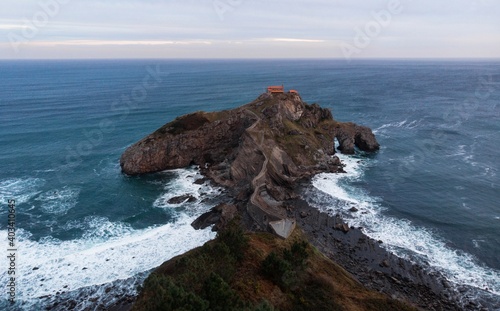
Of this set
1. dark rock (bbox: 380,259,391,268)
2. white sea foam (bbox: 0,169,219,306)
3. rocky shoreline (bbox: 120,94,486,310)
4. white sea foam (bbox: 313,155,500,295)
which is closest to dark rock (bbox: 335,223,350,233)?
rocky shoreline (bbox: 120,94,486,310)

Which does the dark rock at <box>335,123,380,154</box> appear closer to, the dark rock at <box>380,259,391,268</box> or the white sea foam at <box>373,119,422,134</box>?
the white sea foam at <box>373,119,422,134</box>

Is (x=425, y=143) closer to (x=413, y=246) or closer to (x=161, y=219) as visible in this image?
(x=413, y=246)

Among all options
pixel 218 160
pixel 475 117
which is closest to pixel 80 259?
pixel 218 160

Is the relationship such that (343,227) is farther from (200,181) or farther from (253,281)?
(200,181)

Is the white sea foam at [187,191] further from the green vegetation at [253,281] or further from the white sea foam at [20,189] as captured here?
the white sea foam at [20,189]

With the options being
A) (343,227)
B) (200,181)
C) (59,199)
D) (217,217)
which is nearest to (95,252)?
(217,217)
